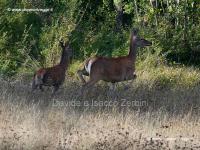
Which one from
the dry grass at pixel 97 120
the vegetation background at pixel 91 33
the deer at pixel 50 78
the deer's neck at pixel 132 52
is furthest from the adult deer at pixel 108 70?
the vegetation background at pixel 91 33

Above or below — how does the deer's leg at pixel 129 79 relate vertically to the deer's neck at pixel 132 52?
below

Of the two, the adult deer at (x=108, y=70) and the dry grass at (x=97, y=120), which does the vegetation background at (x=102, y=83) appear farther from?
the adult deer at (x=108, y=70)

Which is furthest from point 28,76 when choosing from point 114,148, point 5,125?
point 114,148

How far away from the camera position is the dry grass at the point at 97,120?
9039mm

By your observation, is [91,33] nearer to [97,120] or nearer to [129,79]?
[129,79]

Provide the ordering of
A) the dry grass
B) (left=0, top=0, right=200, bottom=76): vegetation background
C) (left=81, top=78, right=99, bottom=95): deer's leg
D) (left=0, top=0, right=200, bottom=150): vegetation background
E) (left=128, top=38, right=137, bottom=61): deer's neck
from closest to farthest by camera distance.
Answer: the dry grass < (left=0, top=0, right=200, bottom=150): vegetation background < (left=81, top=78, right=99, bottom=95): deer's leg < (left=128, top=38, right=137, bottom=61): deer's neck < (left=0, top=0, right=200, bottom=76): vegetation background

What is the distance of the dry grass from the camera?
9039 mm

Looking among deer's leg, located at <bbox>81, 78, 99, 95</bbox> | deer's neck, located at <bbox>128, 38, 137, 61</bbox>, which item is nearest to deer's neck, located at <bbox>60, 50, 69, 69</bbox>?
deer's leg, located at <bbox>81, 78, 99, 95</bbox>

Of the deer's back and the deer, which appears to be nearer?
the deer

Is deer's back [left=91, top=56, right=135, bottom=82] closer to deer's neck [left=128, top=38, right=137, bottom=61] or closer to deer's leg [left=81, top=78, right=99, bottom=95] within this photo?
deer's leg [left=81, top=78, right=99, bottom=95]

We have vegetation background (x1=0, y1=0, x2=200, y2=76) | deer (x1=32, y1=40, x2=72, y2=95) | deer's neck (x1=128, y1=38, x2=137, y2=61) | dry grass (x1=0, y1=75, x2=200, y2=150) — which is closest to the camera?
dry grass (x1=0, y1=75, x2=200, y2=150)

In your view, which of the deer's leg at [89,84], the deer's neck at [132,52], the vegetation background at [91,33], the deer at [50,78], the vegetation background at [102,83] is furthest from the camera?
the vegetation background at [91,33]

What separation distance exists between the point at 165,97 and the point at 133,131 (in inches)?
153

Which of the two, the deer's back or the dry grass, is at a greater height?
the deer's back
